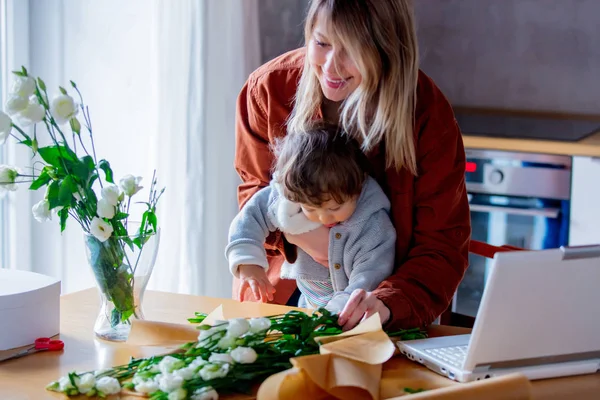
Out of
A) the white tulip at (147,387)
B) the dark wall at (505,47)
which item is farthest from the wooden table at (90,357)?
the dark wall at (505,47)

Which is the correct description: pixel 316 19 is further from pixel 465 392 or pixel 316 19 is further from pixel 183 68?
pixel 183 68

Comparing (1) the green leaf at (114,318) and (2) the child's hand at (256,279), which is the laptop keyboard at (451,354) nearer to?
(2) the child's hand at (256,279)

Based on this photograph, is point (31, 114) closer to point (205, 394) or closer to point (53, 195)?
point (53, 195)

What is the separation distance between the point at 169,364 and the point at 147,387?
0.15 ft

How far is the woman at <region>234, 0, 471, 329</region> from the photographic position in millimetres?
1688

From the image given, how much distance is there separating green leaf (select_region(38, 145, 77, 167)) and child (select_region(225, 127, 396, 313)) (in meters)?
0.43

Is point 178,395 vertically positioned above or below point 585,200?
below

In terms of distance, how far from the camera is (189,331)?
4.83 ft

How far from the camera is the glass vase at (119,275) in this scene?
1.49m

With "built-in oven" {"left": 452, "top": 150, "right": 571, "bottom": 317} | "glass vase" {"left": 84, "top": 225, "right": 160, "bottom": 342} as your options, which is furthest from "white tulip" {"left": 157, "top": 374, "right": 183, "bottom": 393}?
"built-in oven" {"left": 452, "top": 150, "right": 571, "bottom": 317}

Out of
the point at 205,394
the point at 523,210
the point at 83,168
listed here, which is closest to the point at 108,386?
the point at 205,394

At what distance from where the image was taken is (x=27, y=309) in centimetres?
150

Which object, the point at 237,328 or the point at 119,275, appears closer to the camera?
the point at 237,328

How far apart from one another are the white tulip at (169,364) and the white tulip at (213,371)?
1.5 inches
